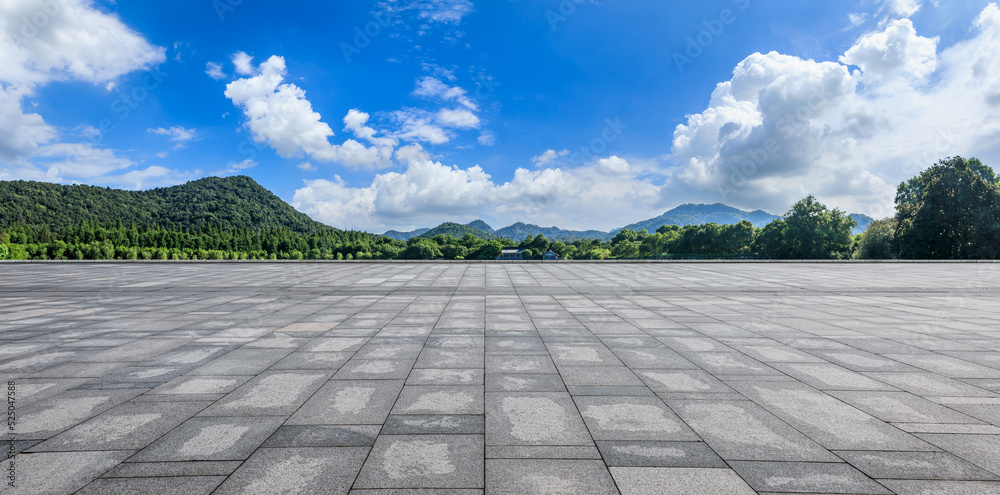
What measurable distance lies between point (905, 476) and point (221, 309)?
40.9 ft

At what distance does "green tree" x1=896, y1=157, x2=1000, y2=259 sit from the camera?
1526 inches

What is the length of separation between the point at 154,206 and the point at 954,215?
20613cm

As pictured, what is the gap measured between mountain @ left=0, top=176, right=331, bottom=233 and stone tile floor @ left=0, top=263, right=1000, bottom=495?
14180 centimetres

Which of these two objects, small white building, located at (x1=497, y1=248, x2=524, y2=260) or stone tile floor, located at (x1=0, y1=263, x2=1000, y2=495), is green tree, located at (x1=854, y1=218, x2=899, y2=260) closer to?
stone tile floor, located at (x1=0, y1=263, x2=1000, y2=495)

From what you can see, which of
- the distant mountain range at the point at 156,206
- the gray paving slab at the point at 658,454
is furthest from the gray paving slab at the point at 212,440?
the distant mountain range at the point at 156,206

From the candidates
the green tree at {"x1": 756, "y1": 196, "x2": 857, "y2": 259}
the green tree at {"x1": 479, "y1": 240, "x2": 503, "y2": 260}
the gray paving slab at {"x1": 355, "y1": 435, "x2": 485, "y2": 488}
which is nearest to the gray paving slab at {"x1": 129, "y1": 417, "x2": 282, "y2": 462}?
the gray paving slab at {"x1": 355, "y1": 435, "x2": 485, "y2": 488}

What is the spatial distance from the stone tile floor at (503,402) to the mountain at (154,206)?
465 ft

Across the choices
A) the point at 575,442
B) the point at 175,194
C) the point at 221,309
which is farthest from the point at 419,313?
the point at 175,194

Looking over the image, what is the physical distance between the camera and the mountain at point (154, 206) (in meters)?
114

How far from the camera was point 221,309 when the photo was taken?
10258 mm

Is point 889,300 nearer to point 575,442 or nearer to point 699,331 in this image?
point 699,331

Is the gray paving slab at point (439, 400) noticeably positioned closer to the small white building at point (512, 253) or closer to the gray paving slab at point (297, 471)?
the gray paving slab at point (297, 471)

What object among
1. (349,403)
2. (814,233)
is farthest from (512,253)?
(349,403)

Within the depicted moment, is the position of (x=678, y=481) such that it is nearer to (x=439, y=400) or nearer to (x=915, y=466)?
(x=915, y=466)
